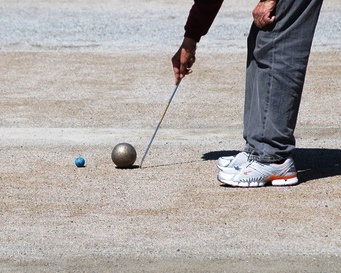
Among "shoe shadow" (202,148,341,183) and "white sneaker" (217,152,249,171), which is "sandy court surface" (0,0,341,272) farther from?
"white sneaker" (217,152,249,171)

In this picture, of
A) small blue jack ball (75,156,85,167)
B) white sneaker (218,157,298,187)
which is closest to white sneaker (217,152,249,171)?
white sneaker (218,157,298,187)

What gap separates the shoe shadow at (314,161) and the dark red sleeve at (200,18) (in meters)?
1.14

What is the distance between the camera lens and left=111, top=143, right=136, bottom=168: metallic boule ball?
752cm

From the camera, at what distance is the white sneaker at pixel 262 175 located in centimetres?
705

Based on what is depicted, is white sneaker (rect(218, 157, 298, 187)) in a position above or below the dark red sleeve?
below

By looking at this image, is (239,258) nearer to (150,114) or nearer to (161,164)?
(161,164)

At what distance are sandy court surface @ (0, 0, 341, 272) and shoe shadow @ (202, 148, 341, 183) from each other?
0.01 m

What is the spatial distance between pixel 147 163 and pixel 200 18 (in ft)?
4.04

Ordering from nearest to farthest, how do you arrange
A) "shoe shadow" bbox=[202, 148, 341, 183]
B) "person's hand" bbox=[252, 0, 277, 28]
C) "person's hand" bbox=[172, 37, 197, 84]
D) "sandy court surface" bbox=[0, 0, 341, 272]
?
"sandy court surface" bbox=[0, 0, 341, 272] → "person's hand" bbox=[252, 0, 277, 28] → "person's hand" bbox=[172, 37, 197, 84] → "shoe shadow" bbox=[202, 148, 341, 183]

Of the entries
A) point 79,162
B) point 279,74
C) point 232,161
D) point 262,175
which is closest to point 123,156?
point 79,162

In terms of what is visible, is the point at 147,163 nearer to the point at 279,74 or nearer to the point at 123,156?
the point at 123,156

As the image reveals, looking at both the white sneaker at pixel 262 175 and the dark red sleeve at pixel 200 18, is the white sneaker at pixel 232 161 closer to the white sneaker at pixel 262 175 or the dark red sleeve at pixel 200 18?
the white sneaker at pixel 262 175

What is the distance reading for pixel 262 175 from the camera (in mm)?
7059

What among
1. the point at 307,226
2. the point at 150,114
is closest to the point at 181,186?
the point at 307,226
